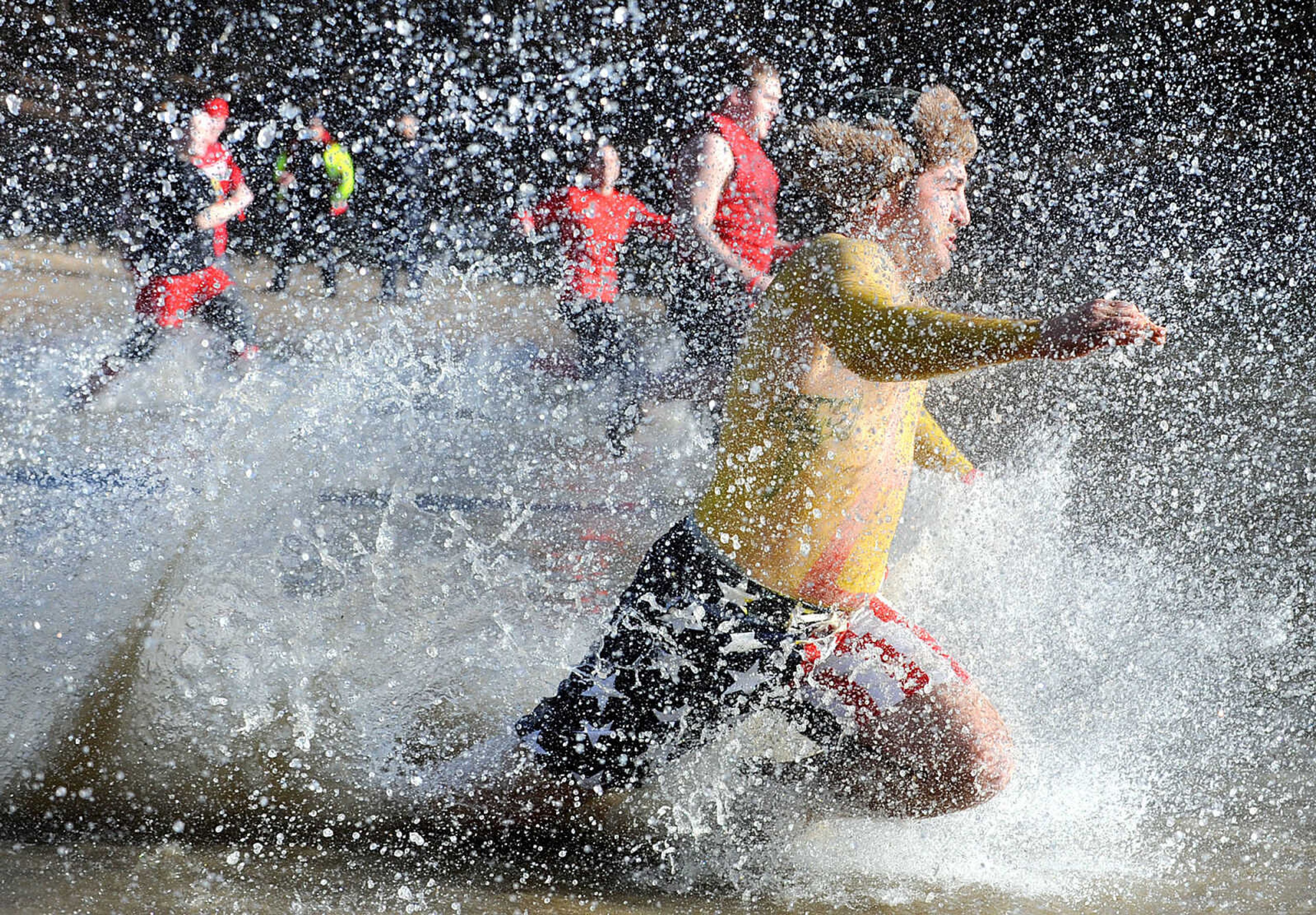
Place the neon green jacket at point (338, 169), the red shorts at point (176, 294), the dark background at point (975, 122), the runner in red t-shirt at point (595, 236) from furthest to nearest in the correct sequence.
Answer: the neon green jacket at point (338, 169), the dark background at point (975, 122), the runner in red t-shirt at point (595, 236), the red shorts at point (176, 294)

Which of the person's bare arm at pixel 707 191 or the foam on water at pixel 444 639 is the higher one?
the person's bare arm at pixel 707 191

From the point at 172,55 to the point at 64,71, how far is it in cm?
91

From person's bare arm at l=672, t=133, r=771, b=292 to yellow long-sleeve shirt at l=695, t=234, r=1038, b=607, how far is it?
186cm

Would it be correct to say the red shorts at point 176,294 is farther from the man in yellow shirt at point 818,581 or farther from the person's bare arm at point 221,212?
the man in yellow shirt at point 818,581

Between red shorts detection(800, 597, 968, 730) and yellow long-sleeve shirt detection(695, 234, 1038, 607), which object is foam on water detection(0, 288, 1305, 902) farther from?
yellow long-sleeve shirt detection(695, 234, 1038, 607)

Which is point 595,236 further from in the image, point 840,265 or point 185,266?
point 840,265

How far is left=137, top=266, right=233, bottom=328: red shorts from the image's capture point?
4.24m

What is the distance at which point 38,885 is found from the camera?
5.41 feet

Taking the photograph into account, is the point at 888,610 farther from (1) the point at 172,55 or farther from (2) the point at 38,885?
(1) the point at 172,55

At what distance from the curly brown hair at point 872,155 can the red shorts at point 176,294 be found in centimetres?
321

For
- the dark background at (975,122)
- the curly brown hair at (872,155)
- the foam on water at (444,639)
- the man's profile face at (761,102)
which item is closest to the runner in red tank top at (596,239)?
the dark background at (975,122)

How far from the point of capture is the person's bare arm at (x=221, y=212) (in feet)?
13.7

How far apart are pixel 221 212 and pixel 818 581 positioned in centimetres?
345

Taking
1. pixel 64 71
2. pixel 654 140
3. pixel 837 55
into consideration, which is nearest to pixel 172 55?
pixel 64 71
